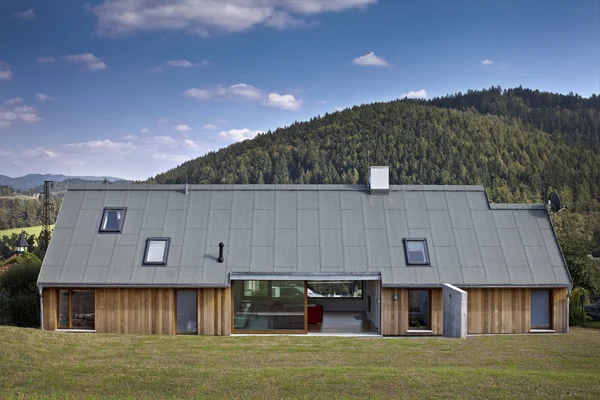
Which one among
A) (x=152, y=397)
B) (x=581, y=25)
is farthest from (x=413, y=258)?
(x=581, y=25)

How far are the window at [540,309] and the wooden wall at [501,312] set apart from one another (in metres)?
0.19

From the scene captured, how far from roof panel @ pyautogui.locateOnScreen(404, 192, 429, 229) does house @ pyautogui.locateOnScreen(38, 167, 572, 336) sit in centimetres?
5

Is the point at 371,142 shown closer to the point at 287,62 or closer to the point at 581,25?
the point at 287,62

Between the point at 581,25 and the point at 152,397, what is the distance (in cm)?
3035

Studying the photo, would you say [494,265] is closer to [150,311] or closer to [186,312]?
[186,312]

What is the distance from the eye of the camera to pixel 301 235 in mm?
16859

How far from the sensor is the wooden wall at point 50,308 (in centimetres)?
1562

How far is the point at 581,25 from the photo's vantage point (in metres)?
29.5

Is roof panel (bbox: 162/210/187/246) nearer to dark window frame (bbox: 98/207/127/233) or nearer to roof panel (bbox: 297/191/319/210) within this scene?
dark window frame (bbox: 98/207/127/233)

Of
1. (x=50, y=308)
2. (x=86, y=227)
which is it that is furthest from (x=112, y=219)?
(x=50, y=308)

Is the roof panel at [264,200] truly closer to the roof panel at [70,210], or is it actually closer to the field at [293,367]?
the field at [293,367]

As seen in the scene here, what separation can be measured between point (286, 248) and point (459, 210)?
5.85 metres

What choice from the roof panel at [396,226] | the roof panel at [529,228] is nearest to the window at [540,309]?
the roof panel at [529,228]

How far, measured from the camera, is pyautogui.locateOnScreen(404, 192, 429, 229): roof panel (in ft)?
56.3
